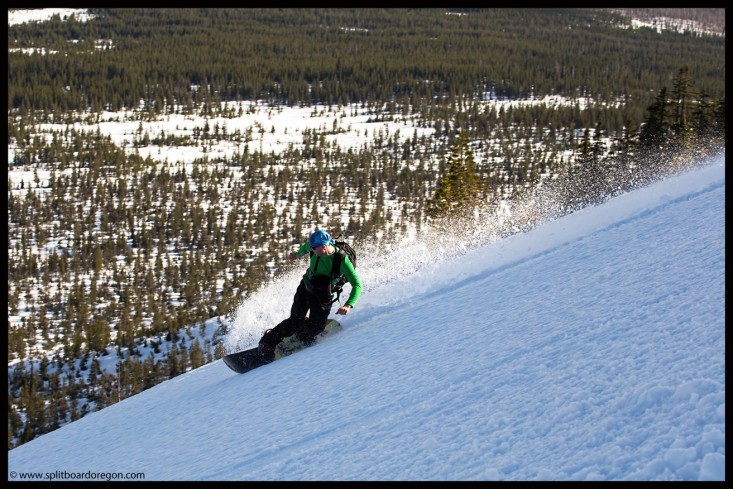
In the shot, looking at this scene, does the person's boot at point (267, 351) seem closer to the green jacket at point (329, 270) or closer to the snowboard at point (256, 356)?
the snowboard at point (256, 356)

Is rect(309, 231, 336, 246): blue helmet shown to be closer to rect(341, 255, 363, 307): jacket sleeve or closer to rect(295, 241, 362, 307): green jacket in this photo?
rect(295, 241, 362, 307): green jacket

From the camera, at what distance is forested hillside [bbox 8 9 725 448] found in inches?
1548

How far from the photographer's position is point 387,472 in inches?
152

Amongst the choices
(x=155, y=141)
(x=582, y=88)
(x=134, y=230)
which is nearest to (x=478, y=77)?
(x=582, y=88)

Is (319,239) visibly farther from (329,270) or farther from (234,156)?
(234,156)

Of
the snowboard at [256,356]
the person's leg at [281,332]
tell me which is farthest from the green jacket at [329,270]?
the snowboard at [256,356]

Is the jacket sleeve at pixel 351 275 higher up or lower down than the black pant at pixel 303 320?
higher up

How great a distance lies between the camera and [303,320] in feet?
25.6

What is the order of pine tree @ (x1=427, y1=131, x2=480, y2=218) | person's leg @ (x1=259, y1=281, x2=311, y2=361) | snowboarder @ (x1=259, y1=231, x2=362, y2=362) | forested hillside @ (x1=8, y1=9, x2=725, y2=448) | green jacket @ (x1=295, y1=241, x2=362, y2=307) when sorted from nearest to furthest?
snowboarder @ (x1=259, y1=231, x2=362, y2=362), green jacket @ (x1=295, y1=241, x2=362, y2=307), person's leg @ (x1=259, y1=281, x2=311, y2=361), pine tree @ (x1=427, y1=131, x2=480, y2=218), forested hillside @ (x1=8, y1=9, x2=725, y2=448)

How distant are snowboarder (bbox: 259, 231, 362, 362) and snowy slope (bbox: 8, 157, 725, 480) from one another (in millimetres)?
400

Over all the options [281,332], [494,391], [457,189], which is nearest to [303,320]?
[281,332]

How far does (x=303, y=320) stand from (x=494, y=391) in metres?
3.85

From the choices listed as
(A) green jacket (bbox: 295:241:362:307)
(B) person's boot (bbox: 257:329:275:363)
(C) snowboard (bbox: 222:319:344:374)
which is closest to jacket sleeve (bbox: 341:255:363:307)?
(A) green jacket (bbox: 295:241:362:307)

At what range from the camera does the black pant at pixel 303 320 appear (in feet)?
25.1
